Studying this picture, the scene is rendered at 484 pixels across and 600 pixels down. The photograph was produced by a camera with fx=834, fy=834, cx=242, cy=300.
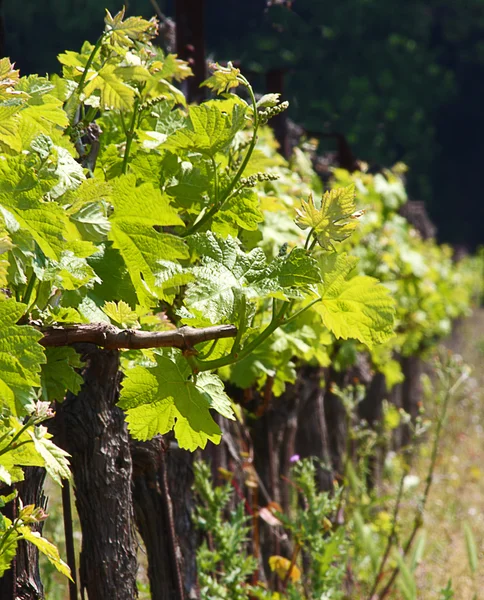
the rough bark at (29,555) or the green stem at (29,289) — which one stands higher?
the green stem at (29,289)

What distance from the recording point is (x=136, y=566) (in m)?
1.77

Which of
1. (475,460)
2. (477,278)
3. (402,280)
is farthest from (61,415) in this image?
(477,278)

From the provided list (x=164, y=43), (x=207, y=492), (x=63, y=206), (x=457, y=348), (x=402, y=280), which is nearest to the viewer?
(x=63, y=206)

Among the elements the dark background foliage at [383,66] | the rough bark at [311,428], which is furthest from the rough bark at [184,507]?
the dark background foliage at [383,66]

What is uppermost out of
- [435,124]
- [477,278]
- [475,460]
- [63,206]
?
[435,124]

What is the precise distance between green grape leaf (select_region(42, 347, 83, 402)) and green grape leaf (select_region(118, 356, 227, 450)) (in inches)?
6.0

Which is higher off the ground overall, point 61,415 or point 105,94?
point 105,94

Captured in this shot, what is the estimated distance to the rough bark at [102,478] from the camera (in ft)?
5.50

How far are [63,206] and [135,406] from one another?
317 mm

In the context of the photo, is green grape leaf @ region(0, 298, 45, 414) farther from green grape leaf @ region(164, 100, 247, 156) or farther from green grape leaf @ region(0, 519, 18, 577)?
green grape leaf @ region(164, 100, 247, 156)

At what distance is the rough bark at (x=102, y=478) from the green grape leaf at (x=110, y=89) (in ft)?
1.64

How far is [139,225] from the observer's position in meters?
1.31

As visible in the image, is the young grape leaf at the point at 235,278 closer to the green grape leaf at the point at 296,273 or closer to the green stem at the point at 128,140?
the green grape leaf at the point at 296,273

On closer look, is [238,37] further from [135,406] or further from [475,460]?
[135,406]
